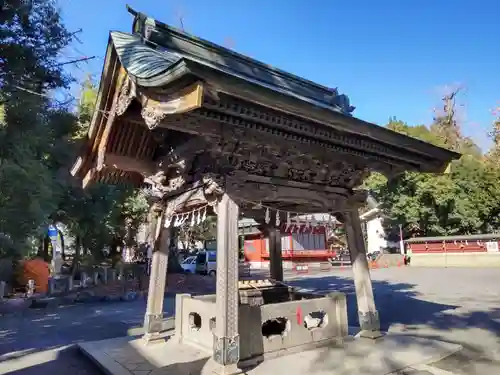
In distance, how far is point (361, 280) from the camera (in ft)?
22.1

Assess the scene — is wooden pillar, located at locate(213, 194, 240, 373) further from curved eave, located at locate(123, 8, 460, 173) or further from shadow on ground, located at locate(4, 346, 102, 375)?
shadow on ground, located at locate(4, 346, 102, 375)

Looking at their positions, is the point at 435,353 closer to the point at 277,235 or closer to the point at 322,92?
the point at 277,235

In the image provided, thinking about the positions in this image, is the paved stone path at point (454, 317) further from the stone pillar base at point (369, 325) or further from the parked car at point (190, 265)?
the parked car at point (190, 265)

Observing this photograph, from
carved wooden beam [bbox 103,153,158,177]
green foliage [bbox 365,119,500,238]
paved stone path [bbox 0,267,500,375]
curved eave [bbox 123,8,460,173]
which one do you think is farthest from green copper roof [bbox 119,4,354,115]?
green foliage [bbox 365,119,500,238]

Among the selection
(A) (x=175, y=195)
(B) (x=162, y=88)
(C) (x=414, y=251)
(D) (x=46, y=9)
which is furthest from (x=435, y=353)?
(C) (x=414, y=251)

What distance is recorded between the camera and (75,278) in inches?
745

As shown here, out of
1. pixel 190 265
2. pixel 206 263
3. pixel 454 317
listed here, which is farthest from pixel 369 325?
pixel 190 265

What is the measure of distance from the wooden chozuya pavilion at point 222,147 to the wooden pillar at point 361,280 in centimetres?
2

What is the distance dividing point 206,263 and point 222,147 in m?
24.0

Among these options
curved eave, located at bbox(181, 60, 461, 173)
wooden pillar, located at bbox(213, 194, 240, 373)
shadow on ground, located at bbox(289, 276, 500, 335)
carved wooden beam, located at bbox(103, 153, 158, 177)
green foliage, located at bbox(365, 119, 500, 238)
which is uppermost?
green foliage, located at bbox(365, 119, 500, 238)

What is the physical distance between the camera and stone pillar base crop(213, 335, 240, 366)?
184 inches

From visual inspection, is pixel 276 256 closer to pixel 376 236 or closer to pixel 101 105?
pixel 101 105

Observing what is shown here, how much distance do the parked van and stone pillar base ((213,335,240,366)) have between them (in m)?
22.7

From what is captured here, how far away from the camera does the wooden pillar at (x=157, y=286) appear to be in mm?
6594
